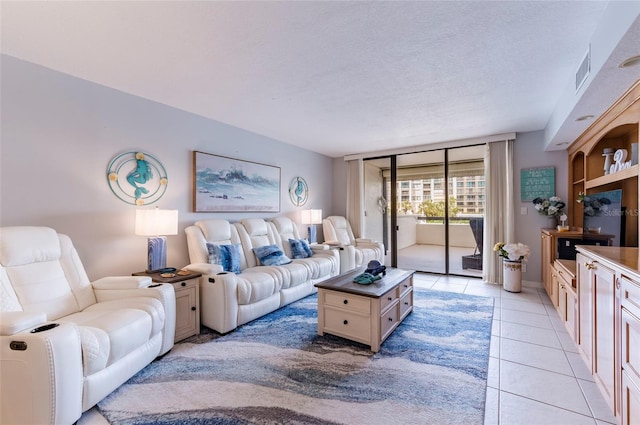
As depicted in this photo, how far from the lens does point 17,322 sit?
1.43m

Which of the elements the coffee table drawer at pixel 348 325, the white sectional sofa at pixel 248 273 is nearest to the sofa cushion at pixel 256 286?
the white sectional sofa at pixel 248 273

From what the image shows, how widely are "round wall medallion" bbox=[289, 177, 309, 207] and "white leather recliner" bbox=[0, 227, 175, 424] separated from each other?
292 centimetres

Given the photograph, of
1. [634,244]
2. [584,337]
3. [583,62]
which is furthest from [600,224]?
[583,62]

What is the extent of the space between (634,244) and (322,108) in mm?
2952

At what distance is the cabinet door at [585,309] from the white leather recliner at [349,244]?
2.80m

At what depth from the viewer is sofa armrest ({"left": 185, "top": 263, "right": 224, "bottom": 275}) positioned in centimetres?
276

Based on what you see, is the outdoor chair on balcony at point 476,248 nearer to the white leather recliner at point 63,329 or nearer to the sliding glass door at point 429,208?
the sliding glass door at point 429,208

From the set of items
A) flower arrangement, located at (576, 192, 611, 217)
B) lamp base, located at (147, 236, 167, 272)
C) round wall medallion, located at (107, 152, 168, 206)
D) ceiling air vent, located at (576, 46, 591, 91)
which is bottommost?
lamp base, located at (147, 236, 167, 272)

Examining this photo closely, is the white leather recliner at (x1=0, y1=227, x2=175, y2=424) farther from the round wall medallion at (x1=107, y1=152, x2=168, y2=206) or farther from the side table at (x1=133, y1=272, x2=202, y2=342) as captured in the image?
the round wall medallion at (x1=107, y1=152, x2=168, y2=206)

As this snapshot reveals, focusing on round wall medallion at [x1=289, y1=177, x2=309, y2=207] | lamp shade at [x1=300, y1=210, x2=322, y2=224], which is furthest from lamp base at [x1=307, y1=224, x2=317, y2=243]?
round wall medallion at [x1=289, y1=177, x2=309, y2=207]

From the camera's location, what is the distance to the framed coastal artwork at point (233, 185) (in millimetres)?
3457

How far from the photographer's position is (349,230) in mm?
5574

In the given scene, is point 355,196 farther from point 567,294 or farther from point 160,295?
point 160,295

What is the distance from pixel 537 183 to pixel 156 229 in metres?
5.02
